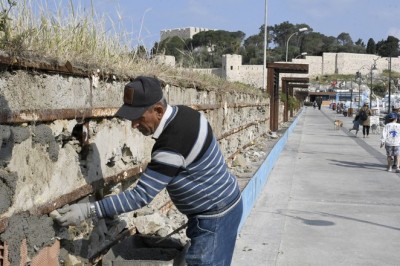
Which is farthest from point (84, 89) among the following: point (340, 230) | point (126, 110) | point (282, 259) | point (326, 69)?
point (326, 69)

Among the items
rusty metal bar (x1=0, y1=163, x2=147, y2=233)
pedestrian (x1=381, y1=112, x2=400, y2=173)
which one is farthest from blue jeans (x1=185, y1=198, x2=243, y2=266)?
pedestrian (x1=381, y1=112, x2=400, y2=173)

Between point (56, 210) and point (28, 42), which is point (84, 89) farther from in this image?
point (56, 210)

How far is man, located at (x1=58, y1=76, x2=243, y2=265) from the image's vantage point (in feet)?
10.1

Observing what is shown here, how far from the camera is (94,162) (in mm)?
3986

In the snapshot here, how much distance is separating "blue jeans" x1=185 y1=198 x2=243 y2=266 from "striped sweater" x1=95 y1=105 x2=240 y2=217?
61mm

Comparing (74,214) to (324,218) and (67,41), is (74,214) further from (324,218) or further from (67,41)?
(324,218)

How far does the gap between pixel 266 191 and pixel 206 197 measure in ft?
21.3

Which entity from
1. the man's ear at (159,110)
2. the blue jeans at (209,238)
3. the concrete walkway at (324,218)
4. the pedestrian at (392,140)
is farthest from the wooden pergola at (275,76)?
the man's ear at (159,110)

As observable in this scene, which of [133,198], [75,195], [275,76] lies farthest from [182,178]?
[275,76]

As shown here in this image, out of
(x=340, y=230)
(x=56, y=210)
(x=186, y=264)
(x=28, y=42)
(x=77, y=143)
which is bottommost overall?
(x=340, y=230)

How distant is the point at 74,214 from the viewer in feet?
10.1

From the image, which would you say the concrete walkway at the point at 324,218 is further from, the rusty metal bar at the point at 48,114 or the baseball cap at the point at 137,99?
the baseball cap at the point at 137,99

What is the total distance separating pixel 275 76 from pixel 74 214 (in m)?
20.0

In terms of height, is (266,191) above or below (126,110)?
below
